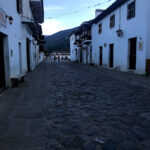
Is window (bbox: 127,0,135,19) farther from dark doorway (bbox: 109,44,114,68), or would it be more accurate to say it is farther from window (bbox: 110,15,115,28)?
dark doorway (bbox: 109,44,114,68)

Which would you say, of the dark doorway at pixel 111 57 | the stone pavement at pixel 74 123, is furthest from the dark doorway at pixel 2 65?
the dark doorway at pixel 111 57

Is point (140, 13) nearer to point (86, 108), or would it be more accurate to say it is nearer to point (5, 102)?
point (86, 108)

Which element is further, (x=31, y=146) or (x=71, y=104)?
(x=71, y=104)

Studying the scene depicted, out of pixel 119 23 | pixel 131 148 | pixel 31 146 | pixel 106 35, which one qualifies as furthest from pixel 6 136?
pixel 106 35

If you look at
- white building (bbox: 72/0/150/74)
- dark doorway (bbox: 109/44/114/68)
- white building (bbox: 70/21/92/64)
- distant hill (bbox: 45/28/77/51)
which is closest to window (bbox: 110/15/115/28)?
white building (bbox: 72/0/150/74)

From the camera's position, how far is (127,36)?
11602 mm

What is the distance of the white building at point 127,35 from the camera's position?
9.54 metres

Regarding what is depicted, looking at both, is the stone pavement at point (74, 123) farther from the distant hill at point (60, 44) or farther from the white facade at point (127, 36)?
the distant hill at point (60, 44)

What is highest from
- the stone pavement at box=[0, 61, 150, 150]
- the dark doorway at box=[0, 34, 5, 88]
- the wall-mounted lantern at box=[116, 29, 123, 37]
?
the wall-mounted lantern at box=[116, 29, 123, 37]

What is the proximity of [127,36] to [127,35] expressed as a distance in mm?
73

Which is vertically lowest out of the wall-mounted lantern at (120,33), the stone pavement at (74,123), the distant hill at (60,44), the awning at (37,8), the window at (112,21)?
the stone pavement at (74,123)

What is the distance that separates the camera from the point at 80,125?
118 inches

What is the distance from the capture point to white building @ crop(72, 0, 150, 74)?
9539 mm

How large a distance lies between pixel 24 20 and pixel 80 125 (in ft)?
26.7
